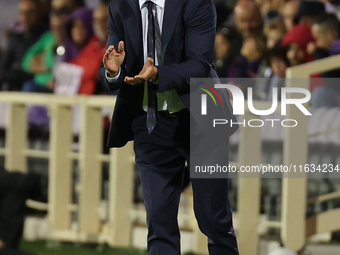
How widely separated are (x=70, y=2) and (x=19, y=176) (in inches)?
131

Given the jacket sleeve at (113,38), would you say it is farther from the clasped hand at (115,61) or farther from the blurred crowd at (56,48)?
the blurred crowd at (56,48)

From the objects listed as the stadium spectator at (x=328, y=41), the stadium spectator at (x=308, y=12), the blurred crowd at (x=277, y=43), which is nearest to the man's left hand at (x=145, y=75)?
the blurred crowd at (x=277, y=43)

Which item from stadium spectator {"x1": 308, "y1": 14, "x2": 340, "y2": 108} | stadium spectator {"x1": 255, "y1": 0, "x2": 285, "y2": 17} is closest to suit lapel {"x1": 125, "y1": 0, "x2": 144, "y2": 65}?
stadium spectator {"x1": 308, "y1": 14, "x2": 340, "y2": 108}

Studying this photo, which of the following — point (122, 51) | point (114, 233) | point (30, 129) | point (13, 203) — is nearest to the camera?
point (122, 51)

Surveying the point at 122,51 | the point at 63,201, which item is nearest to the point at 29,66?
the point at 63,201

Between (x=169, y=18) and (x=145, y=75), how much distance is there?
1.13 feet

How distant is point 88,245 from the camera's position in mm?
4781

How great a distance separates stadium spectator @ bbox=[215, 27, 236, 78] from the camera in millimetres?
4879

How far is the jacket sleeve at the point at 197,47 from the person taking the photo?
239cm

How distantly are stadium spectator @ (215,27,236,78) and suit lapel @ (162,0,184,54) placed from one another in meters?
2.38

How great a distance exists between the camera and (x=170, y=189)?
262 cm

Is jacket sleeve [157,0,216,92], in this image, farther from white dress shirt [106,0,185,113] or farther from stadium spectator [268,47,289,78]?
stadium spectator [268,47,289,78]

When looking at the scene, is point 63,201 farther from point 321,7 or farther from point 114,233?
point 321,7

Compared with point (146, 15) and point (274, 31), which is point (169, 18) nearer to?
point (146, 15)
